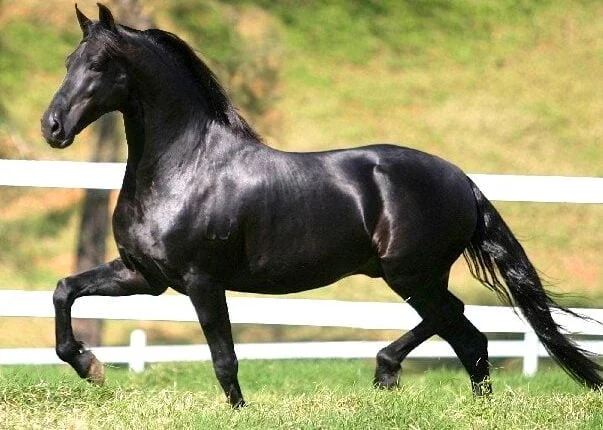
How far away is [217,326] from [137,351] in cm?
276

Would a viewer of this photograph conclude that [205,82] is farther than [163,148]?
Yes

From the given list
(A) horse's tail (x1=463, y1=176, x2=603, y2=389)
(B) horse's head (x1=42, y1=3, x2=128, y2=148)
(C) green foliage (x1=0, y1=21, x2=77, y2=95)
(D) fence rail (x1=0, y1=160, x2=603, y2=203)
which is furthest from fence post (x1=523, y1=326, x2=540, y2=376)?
(C) green foliage (x1=0, y1=21, x2=77, y2=95)

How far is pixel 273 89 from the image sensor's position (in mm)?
13859

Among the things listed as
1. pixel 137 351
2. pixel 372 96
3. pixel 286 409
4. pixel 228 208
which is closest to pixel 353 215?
pixel 228 208

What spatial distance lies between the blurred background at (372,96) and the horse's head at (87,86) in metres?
6.44

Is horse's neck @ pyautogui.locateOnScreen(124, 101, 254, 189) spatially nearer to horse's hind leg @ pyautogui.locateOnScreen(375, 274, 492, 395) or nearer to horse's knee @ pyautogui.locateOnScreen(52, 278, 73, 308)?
horse's knee @ pyautogui.locateOnScreen(52, 278, 73, 308)

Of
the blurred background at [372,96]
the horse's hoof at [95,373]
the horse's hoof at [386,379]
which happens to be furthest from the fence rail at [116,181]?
the blurred background at [372,96]

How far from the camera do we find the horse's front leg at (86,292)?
571 centimetres

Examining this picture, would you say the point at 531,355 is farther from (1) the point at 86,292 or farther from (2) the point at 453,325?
(1) the point at 86,292

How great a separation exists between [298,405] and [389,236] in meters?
1.02

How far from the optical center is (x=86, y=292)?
19.0 ft

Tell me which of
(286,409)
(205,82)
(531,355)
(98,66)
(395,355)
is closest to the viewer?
(286,409)

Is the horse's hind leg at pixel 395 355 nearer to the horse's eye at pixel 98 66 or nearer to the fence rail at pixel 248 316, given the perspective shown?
the fence rail at pixel 248 316

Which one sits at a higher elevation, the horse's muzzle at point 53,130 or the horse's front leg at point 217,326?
the horse's muzzle at point 53,130
